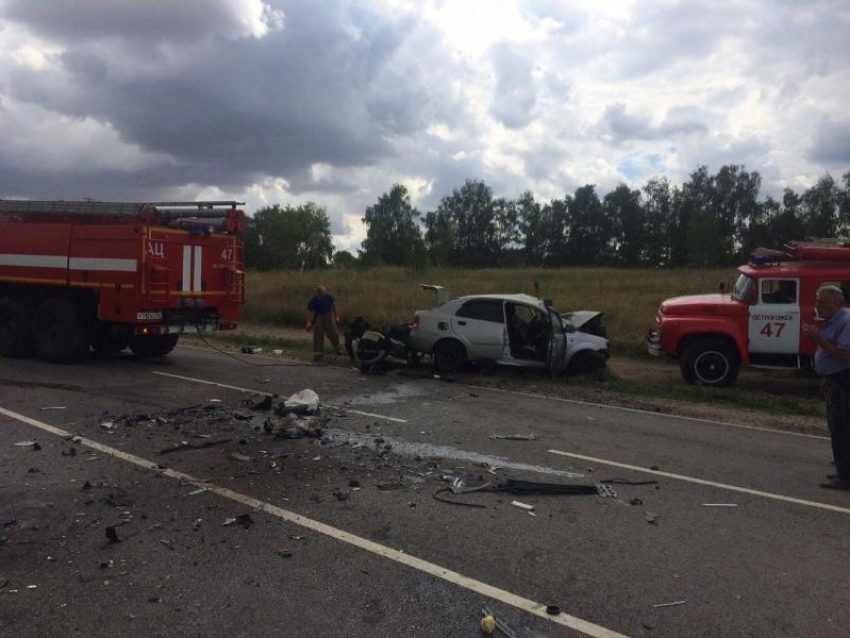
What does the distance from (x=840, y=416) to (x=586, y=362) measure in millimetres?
6573

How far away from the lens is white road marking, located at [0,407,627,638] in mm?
3688

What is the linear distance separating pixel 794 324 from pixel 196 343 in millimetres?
13861

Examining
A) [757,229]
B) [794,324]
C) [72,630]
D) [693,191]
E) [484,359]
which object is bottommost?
[72,630]

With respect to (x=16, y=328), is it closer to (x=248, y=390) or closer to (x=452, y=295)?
(x=248, y=390)

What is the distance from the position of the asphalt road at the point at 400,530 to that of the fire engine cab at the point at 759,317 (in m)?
3.73

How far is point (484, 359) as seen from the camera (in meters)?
12.9

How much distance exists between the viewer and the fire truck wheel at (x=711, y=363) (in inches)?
494

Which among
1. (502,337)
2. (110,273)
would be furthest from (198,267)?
(502,337)

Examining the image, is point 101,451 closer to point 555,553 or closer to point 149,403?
point 149,403

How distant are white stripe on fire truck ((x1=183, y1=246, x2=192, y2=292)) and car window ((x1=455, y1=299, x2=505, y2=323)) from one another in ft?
16.6

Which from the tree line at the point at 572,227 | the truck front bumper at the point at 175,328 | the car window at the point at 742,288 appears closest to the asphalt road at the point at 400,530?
the truck front bumper at the point at 175,328

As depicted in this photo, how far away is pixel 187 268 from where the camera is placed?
41.8ft

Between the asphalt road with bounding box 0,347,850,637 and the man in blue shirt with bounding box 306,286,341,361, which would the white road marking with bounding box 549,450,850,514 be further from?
the man in blue shirt with bounding box 306,286,341,361

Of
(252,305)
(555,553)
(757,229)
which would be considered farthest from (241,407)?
(757,229)
